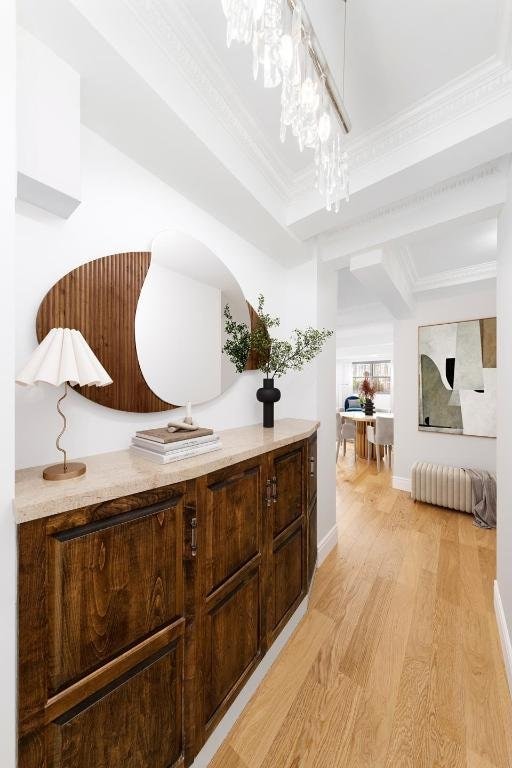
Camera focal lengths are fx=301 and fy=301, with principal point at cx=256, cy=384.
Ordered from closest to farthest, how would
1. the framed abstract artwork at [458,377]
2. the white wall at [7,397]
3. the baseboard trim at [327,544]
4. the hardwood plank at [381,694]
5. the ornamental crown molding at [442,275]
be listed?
the white wall at [7,397] → the hardwood plank at [381,694] → the baseboard trim at [327,544] → the ornamental crown molding at [442,275] → the framed abstract artwork at [458,377]

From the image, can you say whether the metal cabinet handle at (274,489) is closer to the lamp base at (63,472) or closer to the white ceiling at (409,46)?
the lamp base at (63,472)

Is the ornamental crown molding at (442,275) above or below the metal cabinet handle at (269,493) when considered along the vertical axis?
above

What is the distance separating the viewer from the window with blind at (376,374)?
909 centimetres

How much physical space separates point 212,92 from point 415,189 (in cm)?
120

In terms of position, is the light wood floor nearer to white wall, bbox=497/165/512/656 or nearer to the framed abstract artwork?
white wall, bbox=497/165/512/656

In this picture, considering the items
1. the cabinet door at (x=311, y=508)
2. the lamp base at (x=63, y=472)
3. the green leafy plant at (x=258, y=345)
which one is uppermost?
the green leafy plant at (x=258, y=345)

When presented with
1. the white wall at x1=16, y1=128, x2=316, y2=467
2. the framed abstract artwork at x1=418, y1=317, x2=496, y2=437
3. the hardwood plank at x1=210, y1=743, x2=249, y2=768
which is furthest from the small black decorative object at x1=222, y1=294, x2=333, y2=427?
the framed abstract artwork at x1=418, y1=317, x2=496, y2=437

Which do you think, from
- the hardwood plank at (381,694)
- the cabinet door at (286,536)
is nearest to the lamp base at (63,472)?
the cabinet door at (286,536)

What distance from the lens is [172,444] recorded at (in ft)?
3.75

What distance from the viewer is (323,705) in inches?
53.9

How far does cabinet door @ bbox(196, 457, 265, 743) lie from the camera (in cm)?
110

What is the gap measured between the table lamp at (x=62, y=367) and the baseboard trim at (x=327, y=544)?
86.5 inches

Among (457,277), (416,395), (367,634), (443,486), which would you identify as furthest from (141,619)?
(457,277)

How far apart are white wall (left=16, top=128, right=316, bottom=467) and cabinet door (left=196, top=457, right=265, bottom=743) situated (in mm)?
537
